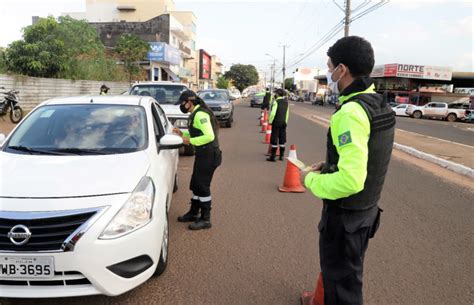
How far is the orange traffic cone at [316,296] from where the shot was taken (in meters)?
2.85

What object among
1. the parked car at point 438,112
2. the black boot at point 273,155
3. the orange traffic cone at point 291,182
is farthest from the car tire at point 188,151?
the parked car at point 438,112

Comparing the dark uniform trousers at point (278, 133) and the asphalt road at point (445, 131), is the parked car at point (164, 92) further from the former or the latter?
the asphalt road at point (445, 131)

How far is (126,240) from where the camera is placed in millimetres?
2734

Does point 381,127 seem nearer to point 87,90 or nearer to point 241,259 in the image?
point 241,259

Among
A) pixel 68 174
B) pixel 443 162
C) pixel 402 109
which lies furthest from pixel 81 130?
pixel 402 109

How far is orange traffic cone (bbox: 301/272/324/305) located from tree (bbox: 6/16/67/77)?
21.2 m

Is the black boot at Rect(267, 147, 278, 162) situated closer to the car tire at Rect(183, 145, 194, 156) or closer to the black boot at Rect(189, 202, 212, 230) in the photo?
the car tire at Rect(183, 145, 194, 156)

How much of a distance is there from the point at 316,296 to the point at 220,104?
46.0 feet

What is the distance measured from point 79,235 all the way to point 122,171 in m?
0.73

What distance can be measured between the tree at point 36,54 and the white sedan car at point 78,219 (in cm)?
1945

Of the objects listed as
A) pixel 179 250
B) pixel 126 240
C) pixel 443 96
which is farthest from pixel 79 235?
pixel 443 96

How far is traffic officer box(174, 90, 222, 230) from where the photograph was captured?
4422 millimetres

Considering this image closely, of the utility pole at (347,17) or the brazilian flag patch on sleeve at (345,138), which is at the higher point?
the utility pole at (347,17)

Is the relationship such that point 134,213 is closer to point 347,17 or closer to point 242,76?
point 347,17
